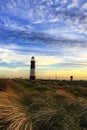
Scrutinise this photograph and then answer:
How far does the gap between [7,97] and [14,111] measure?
5.36 feet

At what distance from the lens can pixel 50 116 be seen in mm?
8711

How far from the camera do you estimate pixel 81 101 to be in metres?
10.1

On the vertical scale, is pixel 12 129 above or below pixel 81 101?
below

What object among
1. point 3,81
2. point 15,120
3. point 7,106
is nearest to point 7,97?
point 7,106

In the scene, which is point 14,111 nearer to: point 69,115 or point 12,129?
point 12,129

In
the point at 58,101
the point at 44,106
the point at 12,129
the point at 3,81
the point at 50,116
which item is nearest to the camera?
the point at 12,129

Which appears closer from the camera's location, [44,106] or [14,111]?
[14,111]

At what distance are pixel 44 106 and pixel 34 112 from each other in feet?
1.52

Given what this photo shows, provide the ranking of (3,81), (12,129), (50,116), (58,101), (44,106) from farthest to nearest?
(3,81)
(58,101)
(44,106)
(50,116)
(12,129)

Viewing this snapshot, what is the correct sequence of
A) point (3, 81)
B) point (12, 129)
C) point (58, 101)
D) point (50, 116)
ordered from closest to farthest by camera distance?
point (12, 129) < point (50, 116) < point (58, 101) < point (3, 81)

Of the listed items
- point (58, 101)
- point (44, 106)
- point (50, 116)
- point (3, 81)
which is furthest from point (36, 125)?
point (3, 81)

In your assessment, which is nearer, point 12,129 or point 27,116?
point 12,129

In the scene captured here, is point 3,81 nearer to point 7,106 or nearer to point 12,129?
point 7,106

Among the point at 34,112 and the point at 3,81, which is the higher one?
the point at 3,81
